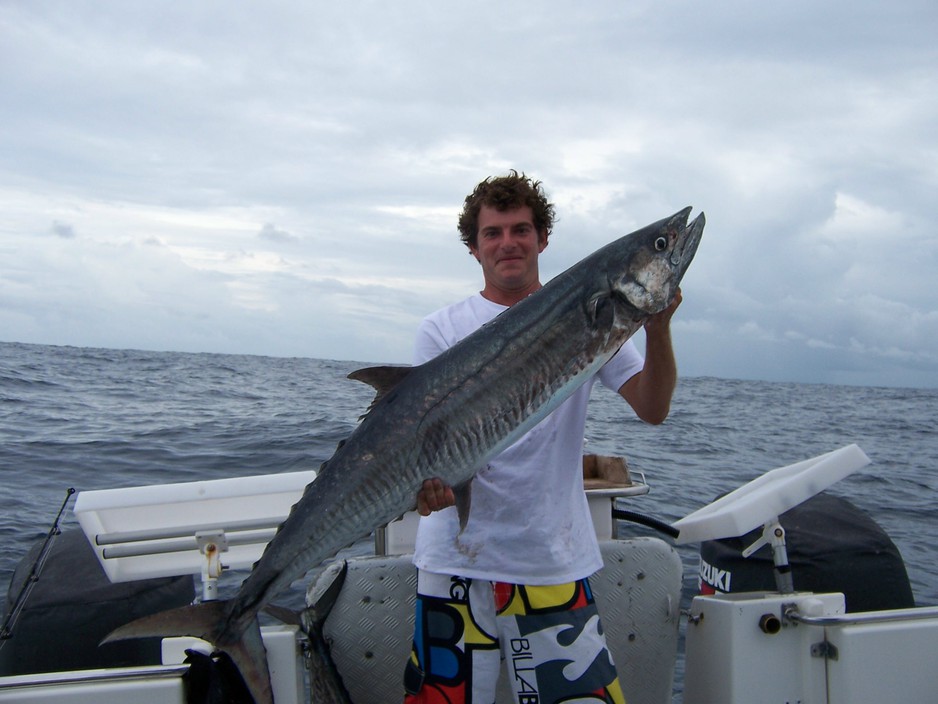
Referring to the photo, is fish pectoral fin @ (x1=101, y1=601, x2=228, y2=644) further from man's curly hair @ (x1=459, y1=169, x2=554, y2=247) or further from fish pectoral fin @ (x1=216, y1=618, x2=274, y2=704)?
man's curly hair @ (x1=459, y1=169, x2=554, y2=247)

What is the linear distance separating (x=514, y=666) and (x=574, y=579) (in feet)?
1.17

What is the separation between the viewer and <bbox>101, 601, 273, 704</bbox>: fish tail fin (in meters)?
2.55

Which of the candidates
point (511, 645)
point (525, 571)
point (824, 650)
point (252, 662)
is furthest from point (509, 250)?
point (824, 650)

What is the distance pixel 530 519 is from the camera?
8.78 feet

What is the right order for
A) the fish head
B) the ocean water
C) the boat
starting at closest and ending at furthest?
the fish head → the boat → the ocean water

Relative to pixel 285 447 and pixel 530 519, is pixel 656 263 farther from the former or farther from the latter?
pixel 285 447

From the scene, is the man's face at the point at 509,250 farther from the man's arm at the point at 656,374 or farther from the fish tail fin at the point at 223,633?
the fish tail fin at the point at 223,633

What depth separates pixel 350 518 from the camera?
8.29 feet

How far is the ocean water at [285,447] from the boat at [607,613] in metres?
2.58

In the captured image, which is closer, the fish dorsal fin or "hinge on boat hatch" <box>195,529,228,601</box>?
the fish dorsal fin

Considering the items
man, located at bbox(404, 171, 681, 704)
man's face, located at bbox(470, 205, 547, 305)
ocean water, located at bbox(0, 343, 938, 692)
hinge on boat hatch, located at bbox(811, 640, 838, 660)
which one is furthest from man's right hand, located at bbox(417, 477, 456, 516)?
ocean water, located at bbox(0, 343, 938, 692)

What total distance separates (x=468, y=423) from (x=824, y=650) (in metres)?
1.70

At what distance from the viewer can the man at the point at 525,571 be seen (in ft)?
8.58

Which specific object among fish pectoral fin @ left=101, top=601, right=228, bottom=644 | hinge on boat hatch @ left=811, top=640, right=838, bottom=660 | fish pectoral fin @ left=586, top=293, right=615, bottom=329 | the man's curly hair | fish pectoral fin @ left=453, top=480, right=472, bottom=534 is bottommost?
hinge on boat hatch @ left=811, top=640, right=838, bottom=660
